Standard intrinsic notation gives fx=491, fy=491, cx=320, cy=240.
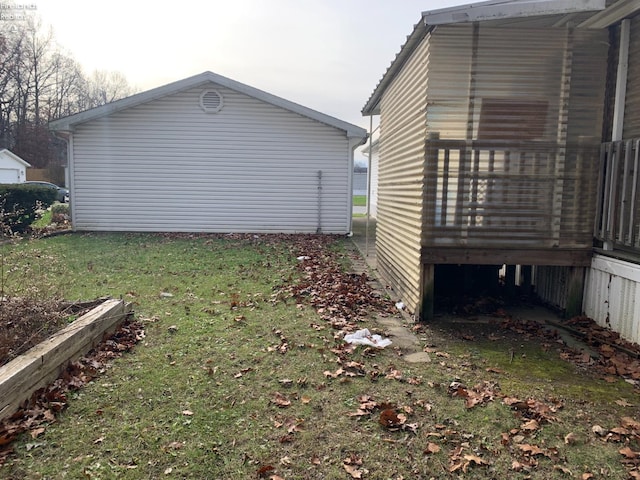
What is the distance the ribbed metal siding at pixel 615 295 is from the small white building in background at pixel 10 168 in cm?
4051

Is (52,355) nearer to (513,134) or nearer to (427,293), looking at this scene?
(427,293)

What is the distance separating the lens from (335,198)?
1501 cm

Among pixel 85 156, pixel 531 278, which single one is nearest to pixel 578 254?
pixel 531 278

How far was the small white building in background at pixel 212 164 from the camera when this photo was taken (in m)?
14.5

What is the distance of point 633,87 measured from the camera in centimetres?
523

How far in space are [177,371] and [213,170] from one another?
11135mm

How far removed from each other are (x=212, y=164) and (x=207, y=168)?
0.63 feet

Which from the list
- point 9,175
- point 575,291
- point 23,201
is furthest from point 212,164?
point 9,175

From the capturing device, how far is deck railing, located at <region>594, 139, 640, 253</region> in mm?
4957

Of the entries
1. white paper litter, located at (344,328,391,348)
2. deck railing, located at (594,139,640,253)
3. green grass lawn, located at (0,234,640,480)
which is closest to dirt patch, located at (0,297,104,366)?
green grass lawn, located at (0,234,640,480)

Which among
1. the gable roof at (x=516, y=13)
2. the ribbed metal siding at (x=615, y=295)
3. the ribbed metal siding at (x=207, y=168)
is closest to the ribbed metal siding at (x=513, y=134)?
the gable roof at (x=516, y=13)

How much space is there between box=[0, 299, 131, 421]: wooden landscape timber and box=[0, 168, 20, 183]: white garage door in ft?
124

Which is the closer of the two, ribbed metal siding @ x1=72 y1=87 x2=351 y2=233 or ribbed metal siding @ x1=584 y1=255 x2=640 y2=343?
ribbed metal siding @ x1=584 y1=255 x2=640 y2=343

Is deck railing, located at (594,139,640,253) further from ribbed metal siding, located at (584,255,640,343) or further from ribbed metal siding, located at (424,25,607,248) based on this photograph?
ribbed metal siding, located at (584,255,640,343)
